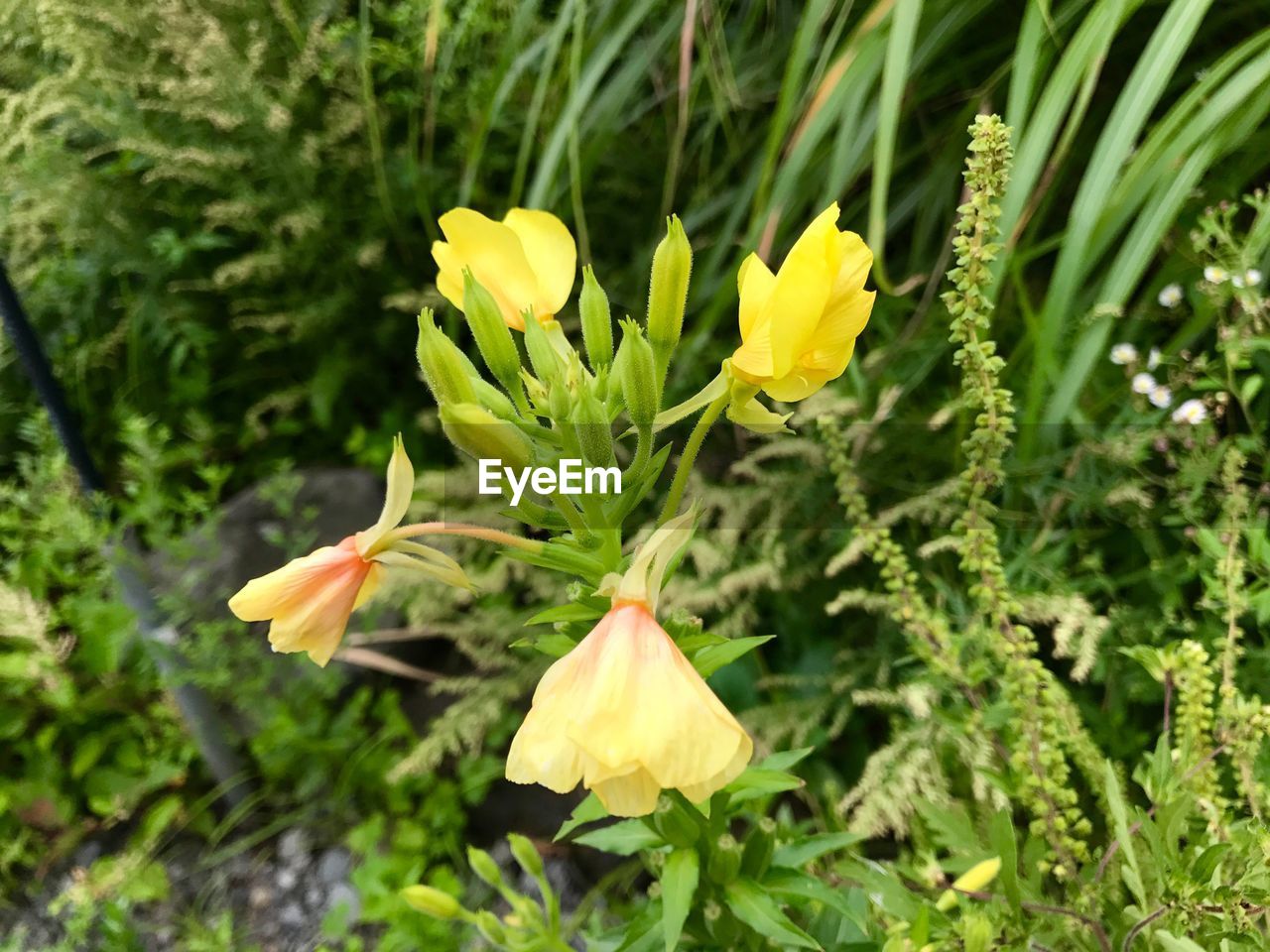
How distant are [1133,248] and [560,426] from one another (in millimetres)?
728

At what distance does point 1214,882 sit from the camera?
0.51 m

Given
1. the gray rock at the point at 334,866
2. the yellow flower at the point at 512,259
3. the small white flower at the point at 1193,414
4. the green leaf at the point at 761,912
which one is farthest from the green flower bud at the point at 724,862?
the gray rock at the point at 334,866

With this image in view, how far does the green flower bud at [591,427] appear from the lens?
405mm

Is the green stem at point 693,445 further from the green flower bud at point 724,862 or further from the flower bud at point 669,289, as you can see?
the green flower bud at point 724,862

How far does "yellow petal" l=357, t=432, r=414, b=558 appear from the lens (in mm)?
420

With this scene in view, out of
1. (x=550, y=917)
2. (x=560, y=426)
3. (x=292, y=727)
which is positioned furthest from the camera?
(x=292, y=727)

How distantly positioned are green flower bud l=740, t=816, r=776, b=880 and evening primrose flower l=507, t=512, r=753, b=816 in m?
0.24

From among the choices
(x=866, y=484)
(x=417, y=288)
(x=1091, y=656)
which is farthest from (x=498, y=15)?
(x=1091, y=656)

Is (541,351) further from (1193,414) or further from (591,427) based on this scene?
(1193,414)

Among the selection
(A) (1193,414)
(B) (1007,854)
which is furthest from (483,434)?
(A) (1193,414)

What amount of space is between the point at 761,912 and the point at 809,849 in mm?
86

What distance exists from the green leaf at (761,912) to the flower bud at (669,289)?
0.34 m

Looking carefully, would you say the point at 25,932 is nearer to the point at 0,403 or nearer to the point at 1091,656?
the point at 0,403

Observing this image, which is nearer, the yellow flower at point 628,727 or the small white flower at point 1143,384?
the yellow flower at point 628,727
